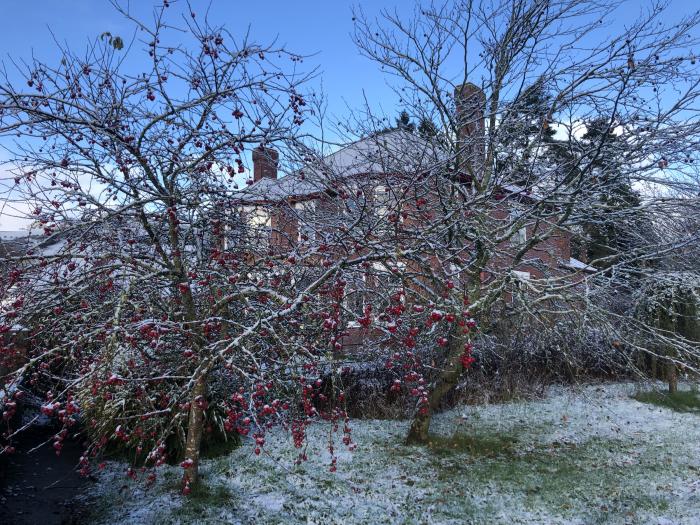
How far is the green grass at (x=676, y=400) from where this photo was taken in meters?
10.9

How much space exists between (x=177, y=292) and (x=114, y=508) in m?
2.80

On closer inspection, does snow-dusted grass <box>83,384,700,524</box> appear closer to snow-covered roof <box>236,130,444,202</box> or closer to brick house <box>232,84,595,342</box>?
brick house <box>232,84,595,342</box>

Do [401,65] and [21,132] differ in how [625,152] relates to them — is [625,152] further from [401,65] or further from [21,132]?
[21,132]

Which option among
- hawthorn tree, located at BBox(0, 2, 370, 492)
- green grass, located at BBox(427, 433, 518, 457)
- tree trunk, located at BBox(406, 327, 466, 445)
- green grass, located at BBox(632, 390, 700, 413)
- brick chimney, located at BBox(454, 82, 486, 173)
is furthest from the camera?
green grass, located at BBox(632, 390, 700, 413)

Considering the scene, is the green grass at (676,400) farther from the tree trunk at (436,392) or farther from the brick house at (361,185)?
the tree trunk at (436,392)

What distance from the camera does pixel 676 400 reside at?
11.3 meters

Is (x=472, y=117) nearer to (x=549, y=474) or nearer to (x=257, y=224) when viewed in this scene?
(x=257, y=224)

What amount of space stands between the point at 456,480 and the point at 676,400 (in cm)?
721

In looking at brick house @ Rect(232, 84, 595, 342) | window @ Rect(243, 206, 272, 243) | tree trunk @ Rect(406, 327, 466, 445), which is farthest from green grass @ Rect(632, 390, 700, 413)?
window @ Rect(243, 206, 272, 243)

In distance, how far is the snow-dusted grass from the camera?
5988 millimetres

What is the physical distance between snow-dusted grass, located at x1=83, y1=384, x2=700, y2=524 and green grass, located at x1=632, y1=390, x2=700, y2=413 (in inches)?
51.3

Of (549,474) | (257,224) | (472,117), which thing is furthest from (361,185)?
(549,474)

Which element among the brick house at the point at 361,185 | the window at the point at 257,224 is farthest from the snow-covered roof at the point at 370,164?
the window at the point at 257,224

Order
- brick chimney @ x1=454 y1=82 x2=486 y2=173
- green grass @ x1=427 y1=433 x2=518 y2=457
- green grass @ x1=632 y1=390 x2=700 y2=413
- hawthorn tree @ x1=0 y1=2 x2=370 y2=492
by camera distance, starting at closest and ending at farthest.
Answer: hawthorn tree @ x1=0 y1=2 x2=370 y2=492 < green grass @ x1=427 y1=433 x2=518 y2=457 < brick chimney @ x1=454 y1=82 x2=486 y2=173 < green grass @ x1=632 y1=390 x2=700 y2=413
